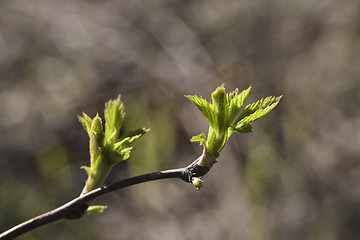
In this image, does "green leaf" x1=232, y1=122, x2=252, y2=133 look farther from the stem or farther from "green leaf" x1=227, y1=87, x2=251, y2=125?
the stem

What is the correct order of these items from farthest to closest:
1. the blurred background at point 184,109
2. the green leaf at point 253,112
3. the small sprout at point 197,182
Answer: the blurred background at point 184,109, the green leaf at point 253,112, the small sprout at point 197,182

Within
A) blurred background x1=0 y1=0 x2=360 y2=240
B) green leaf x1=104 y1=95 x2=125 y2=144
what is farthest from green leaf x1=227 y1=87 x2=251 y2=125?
blurred background x1=0 y1=0 x2=360 y2=240

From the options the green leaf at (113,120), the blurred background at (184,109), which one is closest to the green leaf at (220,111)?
the green leaf at (113,120)

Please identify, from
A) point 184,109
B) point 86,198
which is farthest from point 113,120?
point 184,109

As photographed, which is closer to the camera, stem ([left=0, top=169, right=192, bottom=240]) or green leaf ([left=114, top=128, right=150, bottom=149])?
stem ([left=0, top=169, right=192, bottom=240])

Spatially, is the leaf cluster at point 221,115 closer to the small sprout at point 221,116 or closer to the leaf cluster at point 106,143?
the small sprout at point 221,116

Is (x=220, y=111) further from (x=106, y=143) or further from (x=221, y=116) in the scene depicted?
(x=106, y=143)
